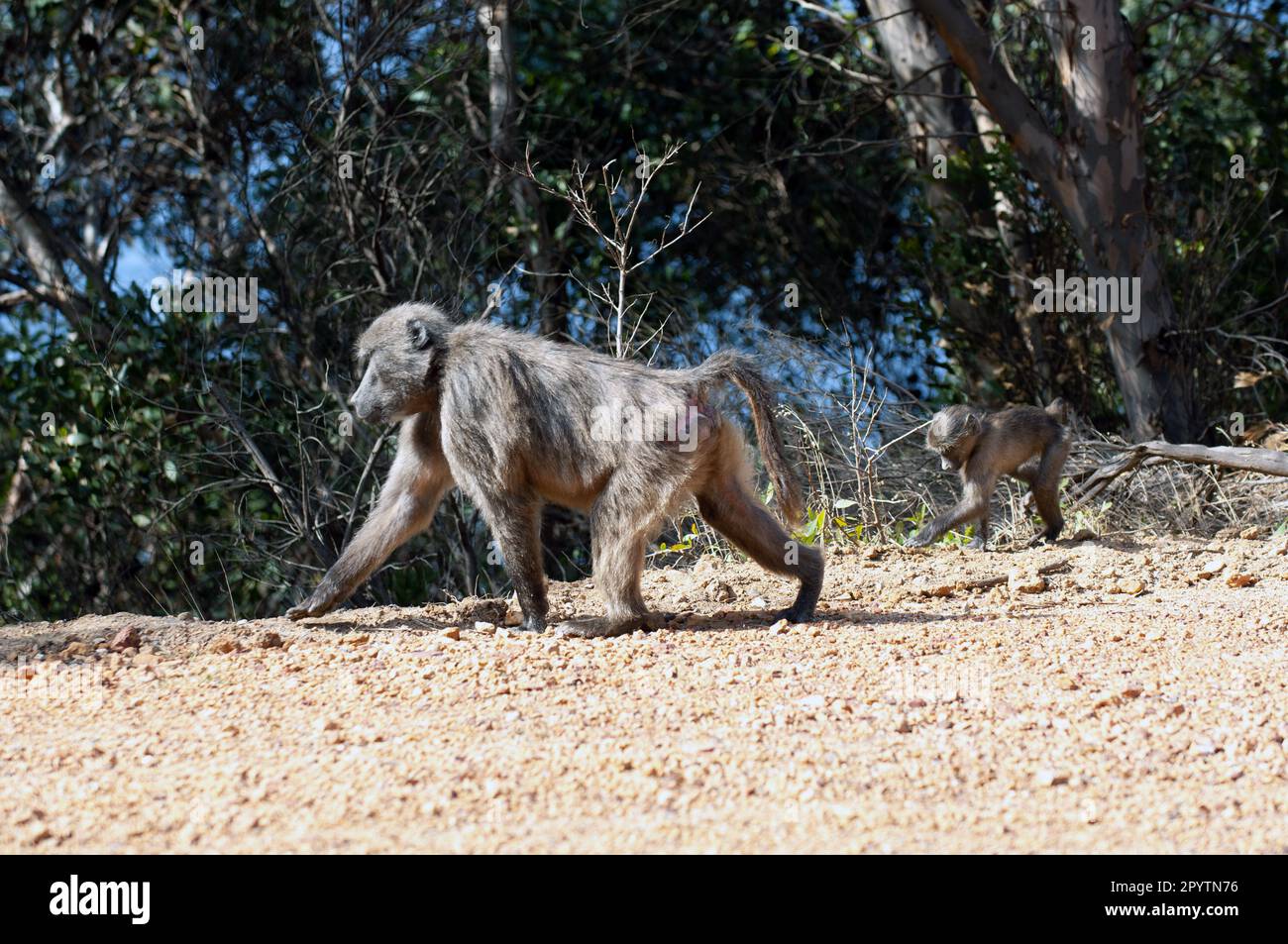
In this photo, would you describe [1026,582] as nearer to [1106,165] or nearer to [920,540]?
[920,540]

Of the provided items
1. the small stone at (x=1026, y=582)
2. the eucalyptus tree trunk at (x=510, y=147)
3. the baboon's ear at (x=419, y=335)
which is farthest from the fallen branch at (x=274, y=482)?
the small stone at (x=1026, y=582)

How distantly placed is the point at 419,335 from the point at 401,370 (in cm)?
17

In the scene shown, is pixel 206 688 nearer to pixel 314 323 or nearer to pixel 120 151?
pixel 314 323

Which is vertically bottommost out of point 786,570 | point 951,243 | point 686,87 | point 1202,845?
point 1202,845

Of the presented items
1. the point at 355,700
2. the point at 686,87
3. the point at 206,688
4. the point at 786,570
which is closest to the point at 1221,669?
the point at 786,570

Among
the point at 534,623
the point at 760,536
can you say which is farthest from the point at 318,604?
the point at 760,536

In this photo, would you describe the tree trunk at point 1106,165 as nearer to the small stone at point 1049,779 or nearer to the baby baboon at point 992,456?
the baby baboon at point 992,456

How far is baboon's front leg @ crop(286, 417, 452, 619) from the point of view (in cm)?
592

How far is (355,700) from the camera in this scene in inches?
171

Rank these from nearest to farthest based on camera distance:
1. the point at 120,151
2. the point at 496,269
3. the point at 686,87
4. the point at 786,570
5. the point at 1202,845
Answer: the point at 1202,845 → the point at 786,570 → the point at 496,269 → the point at 120,151 → the point at 686,87

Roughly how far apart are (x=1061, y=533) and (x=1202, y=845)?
17.4ft

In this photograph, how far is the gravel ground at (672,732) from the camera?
313cm

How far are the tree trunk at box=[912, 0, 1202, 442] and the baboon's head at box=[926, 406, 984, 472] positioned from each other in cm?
204

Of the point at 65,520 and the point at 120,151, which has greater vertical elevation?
the point at 120,151
